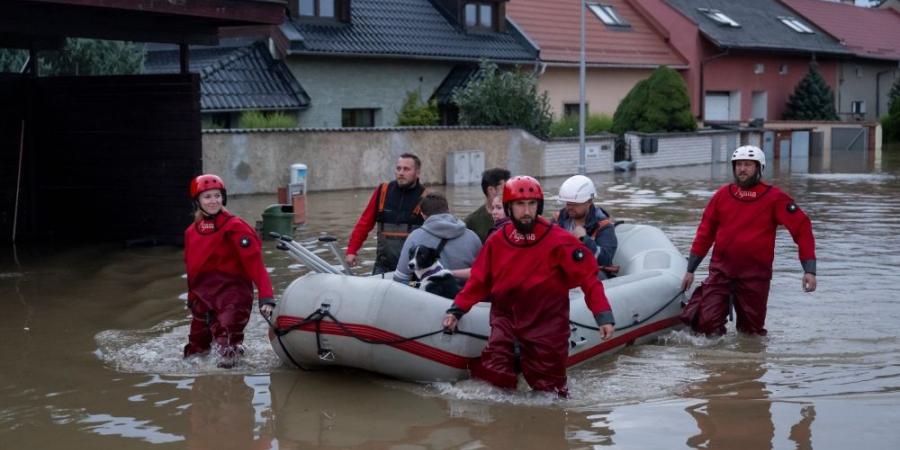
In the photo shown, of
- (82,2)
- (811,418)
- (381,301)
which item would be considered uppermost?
(82,2)

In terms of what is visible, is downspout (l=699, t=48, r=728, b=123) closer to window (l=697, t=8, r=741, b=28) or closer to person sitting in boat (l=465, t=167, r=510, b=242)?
window (l=697, t=8, r=741, b=28)

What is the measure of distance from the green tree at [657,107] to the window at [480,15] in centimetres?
467

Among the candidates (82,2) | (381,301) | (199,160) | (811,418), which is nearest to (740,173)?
(811,418)

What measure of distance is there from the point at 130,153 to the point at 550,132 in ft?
52.8

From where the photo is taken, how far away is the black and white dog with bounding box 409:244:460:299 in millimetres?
8422

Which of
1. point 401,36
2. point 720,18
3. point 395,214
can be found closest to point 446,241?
point 395,214

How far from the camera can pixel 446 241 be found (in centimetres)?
854

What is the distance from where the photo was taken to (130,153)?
15977 millimetres

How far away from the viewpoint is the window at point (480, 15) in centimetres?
3359

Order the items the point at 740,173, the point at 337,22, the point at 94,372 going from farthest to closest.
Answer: the point at 337,22 → the point at 740,173 → the point at 94,372

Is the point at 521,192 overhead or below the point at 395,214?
overhead

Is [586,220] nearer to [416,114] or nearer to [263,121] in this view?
[263,121]

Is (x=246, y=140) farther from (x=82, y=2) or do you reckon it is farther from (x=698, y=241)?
(x=698, y=241)

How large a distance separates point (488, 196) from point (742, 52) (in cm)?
3471
